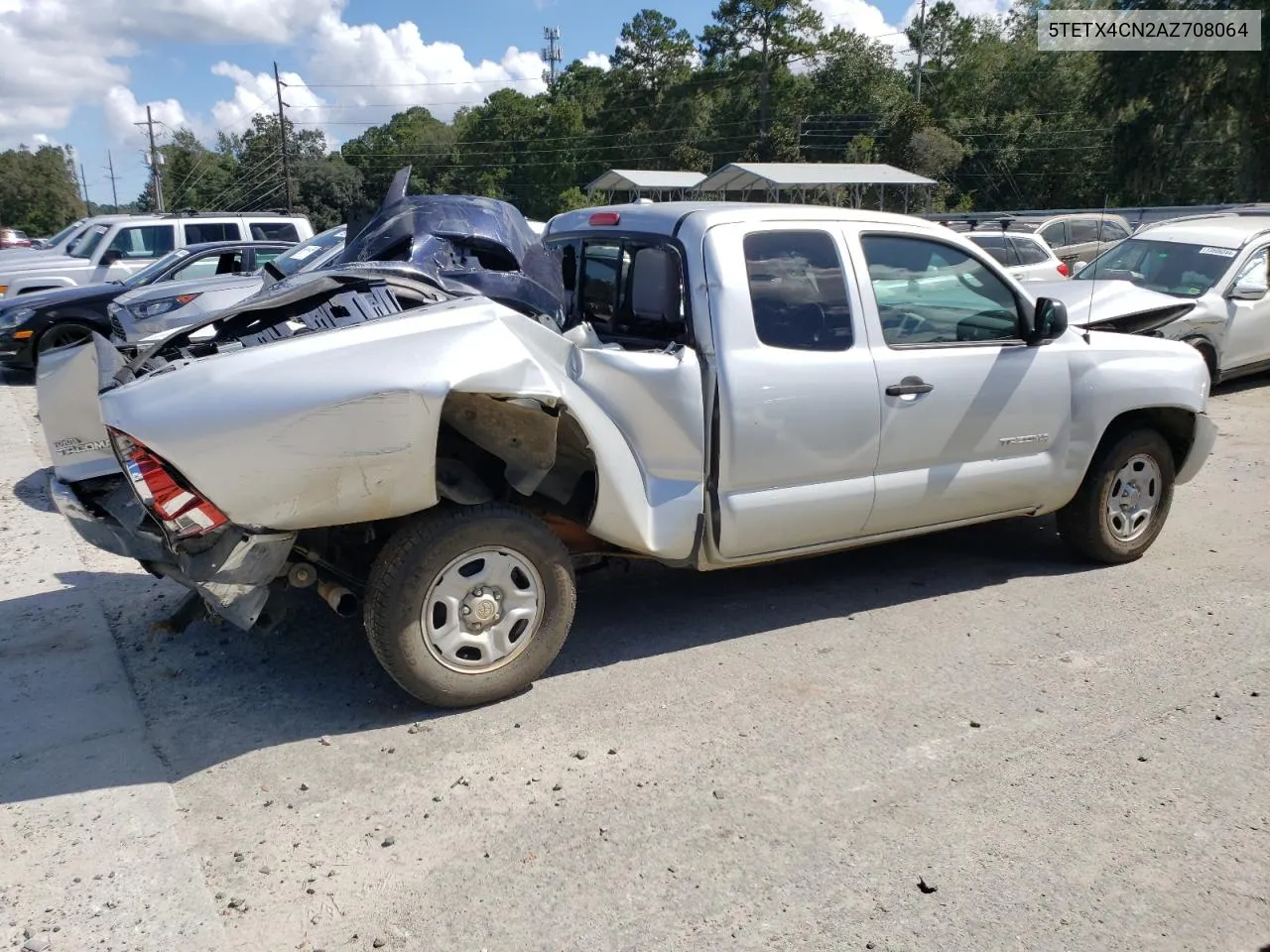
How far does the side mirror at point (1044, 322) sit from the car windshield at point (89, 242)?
15.0 meters

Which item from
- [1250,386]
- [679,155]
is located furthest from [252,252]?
[679,155]

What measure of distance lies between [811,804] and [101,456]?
122 inches

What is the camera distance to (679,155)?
64.9 meters

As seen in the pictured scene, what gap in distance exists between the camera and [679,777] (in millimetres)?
3701

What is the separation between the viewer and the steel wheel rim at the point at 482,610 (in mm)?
4016

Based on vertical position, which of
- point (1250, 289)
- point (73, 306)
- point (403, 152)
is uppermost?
point (403, 152)

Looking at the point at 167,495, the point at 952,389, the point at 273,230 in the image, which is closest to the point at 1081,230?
the point at 273,230

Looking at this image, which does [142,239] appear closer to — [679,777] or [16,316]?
[16,316]

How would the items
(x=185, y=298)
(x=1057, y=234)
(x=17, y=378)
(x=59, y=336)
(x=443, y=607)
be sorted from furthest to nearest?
1. (x=1057, y=234)
2. (x=17, y=378)
3. (x=59, y=336)
4. (x=185, y=298)
5. (x=443, y=607)

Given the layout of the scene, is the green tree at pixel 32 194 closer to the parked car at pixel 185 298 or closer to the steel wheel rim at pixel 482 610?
the parked car at pixel 185 298

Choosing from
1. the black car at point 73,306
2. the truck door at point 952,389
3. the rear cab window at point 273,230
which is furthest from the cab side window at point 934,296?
the rear cab window at point 273,230

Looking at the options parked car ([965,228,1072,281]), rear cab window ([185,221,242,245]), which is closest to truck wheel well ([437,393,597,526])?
parked car ([965,228,1072,281])

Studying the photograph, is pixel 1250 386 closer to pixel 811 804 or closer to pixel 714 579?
pixel 714 579

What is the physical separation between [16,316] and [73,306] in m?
0.65
